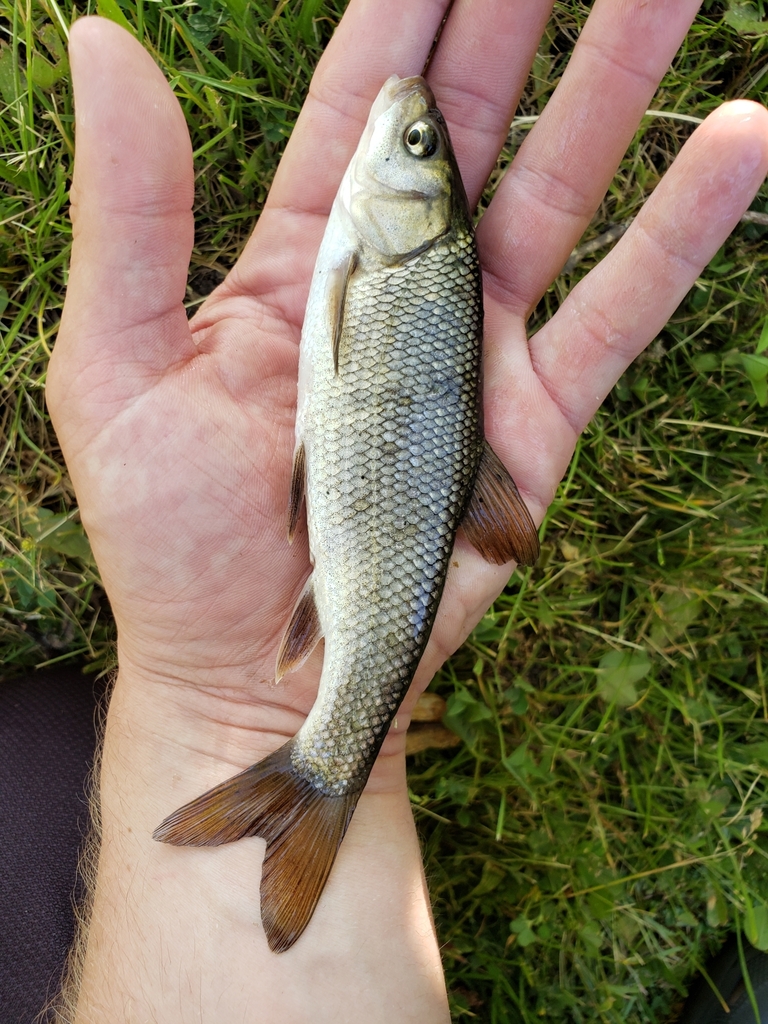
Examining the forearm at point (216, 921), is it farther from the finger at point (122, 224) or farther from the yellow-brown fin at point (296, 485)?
the finger at point (122, 224)

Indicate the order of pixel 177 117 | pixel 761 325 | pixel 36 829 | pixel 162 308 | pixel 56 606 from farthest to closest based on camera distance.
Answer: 1. pixel 761 325
2. pixel 56 606
3. pixel 36 829
4. pixel 162 308
5. pixel 177 117

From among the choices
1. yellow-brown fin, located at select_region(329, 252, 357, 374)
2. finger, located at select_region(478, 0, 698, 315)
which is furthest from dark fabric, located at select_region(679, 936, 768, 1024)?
yellow-brown fin, located at select_region(329, 252, 357, 374)

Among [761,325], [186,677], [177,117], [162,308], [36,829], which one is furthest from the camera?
[761,325]

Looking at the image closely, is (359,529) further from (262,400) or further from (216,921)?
(216,921)

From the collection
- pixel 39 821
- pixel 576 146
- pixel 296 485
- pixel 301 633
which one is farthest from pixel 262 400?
pixel 39 821

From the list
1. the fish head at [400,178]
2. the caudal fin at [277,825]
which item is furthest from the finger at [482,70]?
the caudal fin at [277,825]

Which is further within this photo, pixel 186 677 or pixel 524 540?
pixel 186 677

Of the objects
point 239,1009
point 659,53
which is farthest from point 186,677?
point 659,53

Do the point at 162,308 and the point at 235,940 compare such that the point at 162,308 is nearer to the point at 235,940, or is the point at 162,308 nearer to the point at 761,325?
the point at 235,940
